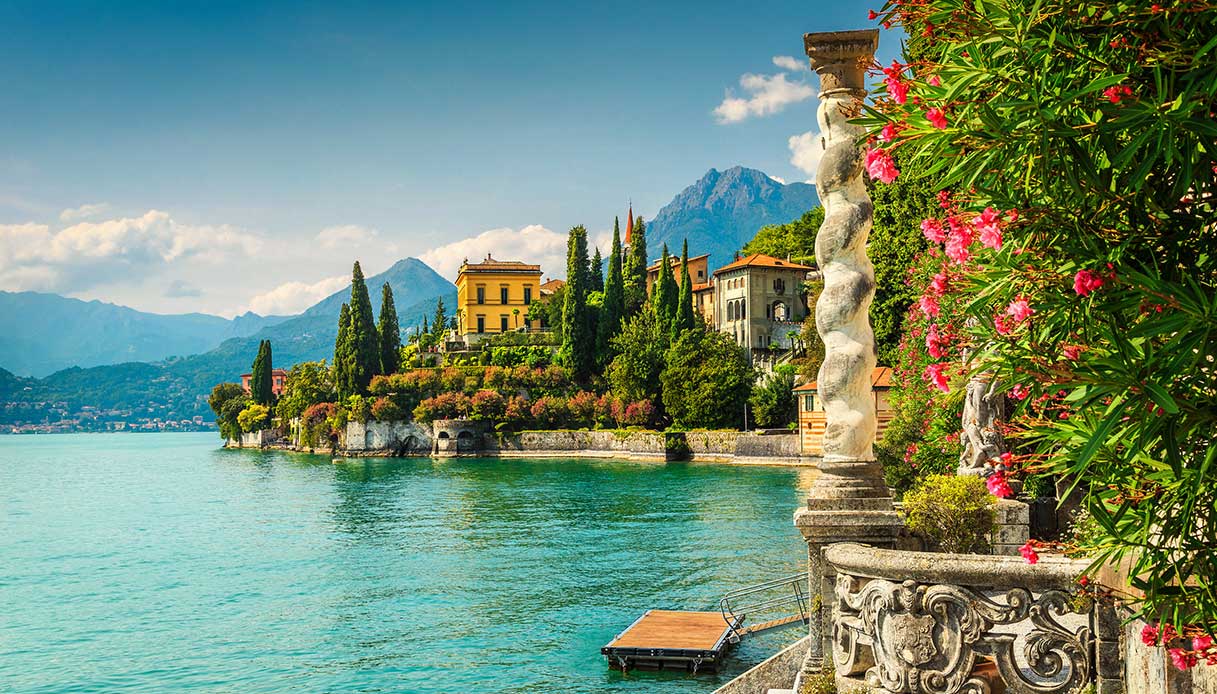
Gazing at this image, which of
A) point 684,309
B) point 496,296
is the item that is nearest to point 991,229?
point 684,309

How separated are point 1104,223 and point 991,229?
0.37 meters

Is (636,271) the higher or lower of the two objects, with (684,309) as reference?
higher

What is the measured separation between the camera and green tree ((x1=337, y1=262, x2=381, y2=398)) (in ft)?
279

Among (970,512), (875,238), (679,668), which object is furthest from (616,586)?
(875,238)

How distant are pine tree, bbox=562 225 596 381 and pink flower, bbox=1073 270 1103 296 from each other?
77244mm

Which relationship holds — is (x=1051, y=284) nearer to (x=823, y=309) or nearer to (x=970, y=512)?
(x=823, y=309)

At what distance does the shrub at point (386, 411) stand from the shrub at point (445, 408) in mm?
1636

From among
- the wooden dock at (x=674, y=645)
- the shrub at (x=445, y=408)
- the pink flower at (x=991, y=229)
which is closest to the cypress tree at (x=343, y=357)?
the shrub at (x=445, y=408)

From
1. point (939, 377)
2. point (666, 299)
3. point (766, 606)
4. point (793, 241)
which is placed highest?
point (793, 241)

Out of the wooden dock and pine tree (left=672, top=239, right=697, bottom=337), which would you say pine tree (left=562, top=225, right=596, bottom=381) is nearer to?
pine tree (left=672, top=239, right=697, bottom=337)

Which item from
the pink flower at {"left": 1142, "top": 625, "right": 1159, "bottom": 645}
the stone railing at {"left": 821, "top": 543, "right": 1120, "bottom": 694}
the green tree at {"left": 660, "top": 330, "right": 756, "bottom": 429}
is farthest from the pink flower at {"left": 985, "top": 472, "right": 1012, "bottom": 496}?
the green tree at {"left": 660, "top": 330, "right": 756, "bottom": 429}

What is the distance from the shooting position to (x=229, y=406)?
116312mm

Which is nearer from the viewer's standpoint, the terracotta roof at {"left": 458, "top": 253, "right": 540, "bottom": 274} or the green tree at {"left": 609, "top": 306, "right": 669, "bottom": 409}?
the green tree at {"left": 609, "top": 306, "right": 669, "bottom": 409}

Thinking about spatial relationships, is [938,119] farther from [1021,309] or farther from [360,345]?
[360,345]
